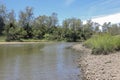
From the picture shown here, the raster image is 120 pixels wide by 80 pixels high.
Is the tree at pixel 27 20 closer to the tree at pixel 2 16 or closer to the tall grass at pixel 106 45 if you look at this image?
the tree at pixel 2 16

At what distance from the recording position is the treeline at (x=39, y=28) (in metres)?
97.0

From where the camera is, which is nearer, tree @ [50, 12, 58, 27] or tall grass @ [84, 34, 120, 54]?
tall grass @ [84, 34, 120, 54]

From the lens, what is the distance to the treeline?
97.0 m

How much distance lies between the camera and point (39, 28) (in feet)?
366

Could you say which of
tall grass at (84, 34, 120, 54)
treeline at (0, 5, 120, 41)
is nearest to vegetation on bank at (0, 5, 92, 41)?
treeline at (0, 5, 120, 41)

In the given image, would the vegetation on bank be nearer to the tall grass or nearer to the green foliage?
the green foliage

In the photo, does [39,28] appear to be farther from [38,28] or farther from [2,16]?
[2,16]

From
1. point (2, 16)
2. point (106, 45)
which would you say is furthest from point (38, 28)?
point (106, 45)

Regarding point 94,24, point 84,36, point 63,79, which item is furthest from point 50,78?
point 94,24

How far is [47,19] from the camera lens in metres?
119

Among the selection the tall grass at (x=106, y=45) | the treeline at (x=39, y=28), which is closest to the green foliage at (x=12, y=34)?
the treeline at (x=39, y=28)

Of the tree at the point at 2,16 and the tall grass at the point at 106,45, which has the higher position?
the tree at the point at 2,16

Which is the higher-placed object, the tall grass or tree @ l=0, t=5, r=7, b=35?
tree @ l=0, t=5, r=7, b=35

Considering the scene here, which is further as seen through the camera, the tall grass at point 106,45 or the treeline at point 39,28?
the treeline at point 39,28
